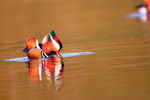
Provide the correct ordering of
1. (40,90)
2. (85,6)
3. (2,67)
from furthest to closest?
Result: (85,6) → (2,67) → (40,90)

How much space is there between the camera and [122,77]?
11.1 m

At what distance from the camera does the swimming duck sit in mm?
13891

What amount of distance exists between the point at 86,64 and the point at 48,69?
0.71 meters

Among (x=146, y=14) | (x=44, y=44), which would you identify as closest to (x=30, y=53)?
(x=44, y=44)

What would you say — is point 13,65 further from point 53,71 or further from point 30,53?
point 53,71

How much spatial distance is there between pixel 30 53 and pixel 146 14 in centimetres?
1110

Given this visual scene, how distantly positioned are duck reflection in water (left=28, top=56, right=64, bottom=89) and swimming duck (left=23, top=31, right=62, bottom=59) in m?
0.11

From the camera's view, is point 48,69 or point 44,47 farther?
point 44,47

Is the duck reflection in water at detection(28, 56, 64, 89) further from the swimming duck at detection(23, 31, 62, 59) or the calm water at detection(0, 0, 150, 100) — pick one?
the swimming duck at detection(23, 31, 62, 59)

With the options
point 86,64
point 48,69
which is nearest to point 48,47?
point 86,64

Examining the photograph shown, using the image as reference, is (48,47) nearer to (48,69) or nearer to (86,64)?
(86,64)

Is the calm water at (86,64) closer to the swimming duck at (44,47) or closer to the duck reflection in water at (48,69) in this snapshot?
the duck reflection in water at (48,69)

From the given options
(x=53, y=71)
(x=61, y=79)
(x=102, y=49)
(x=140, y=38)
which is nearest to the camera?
(x=61, y=79)

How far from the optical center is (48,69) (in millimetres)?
12625
